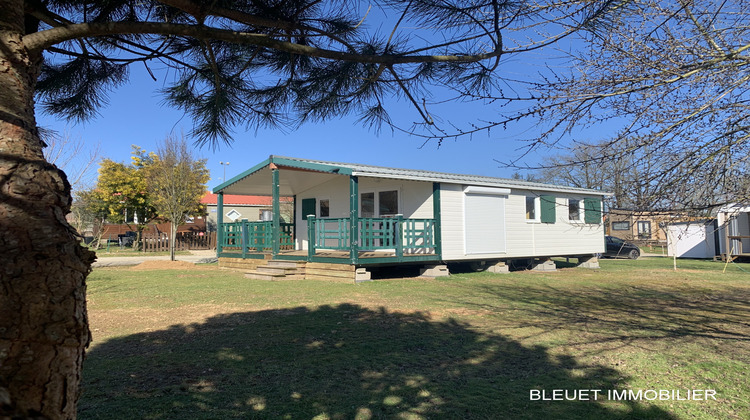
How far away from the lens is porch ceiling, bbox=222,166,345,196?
1277cm

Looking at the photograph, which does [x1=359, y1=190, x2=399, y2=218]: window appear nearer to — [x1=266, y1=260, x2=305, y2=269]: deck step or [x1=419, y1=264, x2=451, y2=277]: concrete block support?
[x1=419, y1=264, x2=451, y2=277]: concrete block support

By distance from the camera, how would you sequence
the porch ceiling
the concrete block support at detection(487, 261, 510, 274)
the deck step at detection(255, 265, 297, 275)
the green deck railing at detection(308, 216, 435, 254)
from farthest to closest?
the concrete block support at detection(487, 261, 510, 274), the porch ceiling, the deck step at detection(255, 265, 297, 275), the green deck railing at detection(308, 216, 435, 254)

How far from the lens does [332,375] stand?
12.6 feet

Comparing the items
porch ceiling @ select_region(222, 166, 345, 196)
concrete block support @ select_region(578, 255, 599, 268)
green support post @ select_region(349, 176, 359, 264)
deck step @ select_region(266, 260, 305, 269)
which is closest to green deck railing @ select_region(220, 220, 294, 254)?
deck step @ select_region(266, 260, 305, 269)

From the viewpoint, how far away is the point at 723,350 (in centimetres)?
454

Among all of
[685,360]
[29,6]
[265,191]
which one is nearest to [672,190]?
[685,360]

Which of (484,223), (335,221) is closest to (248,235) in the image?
(335,221)

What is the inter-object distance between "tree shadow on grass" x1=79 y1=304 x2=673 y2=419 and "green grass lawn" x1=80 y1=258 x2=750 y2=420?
0.02 meters

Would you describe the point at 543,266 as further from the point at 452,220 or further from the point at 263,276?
the point at 263,276

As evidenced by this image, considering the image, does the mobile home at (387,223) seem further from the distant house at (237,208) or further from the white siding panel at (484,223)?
the distant house at (237,208)

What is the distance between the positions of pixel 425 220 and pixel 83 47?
9360mm

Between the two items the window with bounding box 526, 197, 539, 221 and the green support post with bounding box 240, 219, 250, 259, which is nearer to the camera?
the green support post with bounding box 240, 219, 250, 259

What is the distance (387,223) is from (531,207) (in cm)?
554

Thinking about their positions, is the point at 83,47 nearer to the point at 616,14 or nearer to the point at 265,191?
the point at 616,14
